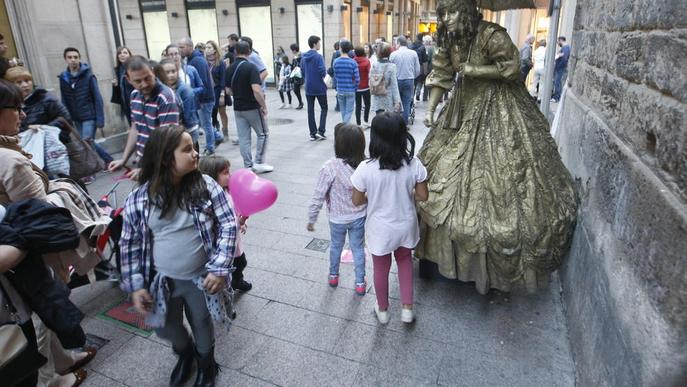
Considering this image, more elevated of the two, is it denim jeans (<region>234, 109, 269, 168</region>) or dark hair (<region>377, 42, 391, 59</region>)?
dark hair (<region>377, 42, 391, 59</region>)

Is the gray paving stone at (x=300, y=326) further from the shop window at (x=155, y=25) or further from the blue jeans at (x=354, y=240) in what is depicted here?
the shop window at (x=155, y=25)

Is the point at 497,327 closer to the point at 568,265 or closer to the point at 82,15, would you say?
the point at 568,265

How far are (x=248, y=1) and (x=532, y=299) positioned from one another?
Result: 691 inches

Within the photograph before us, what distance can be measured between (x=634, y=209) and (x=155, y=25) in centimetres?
2156

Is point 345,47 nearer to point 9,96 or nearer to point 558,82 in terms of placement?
→ point 9,96

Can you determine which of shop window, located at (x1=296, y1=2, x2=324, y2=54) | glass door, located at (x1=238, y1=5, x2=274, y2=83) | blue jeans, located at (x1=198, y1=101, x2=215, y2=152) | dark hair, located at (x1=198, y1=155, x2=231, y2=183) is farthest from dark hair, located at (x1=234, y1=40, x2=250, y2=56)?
glass door, located at (x1=238, y1=5, x2=274, y2=83)

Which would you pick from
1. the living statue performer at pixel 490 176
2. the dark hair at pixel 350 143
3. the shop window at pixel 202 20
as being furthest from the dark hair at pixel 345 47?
the shop window at pixel 202 20

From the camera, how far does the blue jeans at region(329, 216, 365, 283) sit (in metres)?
3.34

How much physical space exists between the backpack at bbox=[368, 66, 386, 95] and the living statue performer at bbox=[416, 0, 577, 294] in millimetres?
4881

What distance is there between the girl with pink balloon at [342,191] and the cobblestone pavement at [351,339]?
20.7 inches

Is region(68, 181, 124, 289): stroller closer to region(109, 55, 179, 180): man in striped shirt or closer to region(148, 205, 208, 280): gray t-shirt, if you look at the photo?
region(109, 55, 179, 180): man in striped shirt

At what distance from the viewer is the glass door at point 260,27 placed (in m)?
17.7

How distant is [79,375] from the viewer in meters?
2.70

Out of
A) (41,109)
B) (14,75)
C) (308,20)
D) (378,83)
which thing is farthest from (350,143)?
(308,20)
